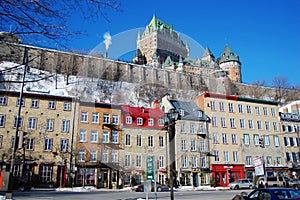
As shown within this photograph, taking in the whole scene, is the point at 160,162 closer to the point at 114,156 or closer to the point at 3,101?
the point at 114,156

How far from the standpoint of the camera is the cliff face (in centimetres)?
5734

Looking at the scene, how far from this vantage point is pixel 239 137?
38906 millimetres

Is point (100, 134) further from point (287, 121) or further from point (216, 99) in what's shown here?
point (287, 121)

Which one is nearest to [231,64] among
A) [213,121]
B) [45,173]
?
[213,121]

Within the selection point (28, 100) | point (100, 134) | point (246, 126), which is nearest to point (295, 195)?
point (100, 134)

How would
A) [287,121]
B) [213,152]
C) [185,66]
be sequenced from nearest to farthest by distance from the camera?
[213,152] < [287,121] < [185,66]

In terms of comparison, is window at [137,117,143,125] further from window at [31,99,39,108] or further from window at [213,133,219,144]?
window at [31,99,39,108]

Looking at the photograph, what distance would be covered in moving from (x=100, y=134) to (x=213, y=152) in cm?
1533

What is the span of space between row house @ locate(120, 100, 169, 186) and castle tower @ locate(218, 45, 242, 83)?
269ft

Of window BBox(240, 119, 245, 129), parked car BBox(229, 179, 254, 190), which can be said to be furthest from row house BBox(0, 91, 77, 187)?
window BBox(240, 119, 245, 129)

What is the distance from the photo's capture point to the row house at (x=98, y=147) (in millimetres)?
30475

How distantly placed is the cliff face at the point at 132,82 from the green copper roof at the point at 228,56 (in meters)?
24.2

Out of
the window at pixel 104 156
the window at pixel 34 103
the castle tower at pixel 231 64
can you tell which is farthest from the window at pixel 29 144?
the castle tower at pixel 231 64

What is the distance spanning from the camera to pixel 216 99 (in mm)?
39125
